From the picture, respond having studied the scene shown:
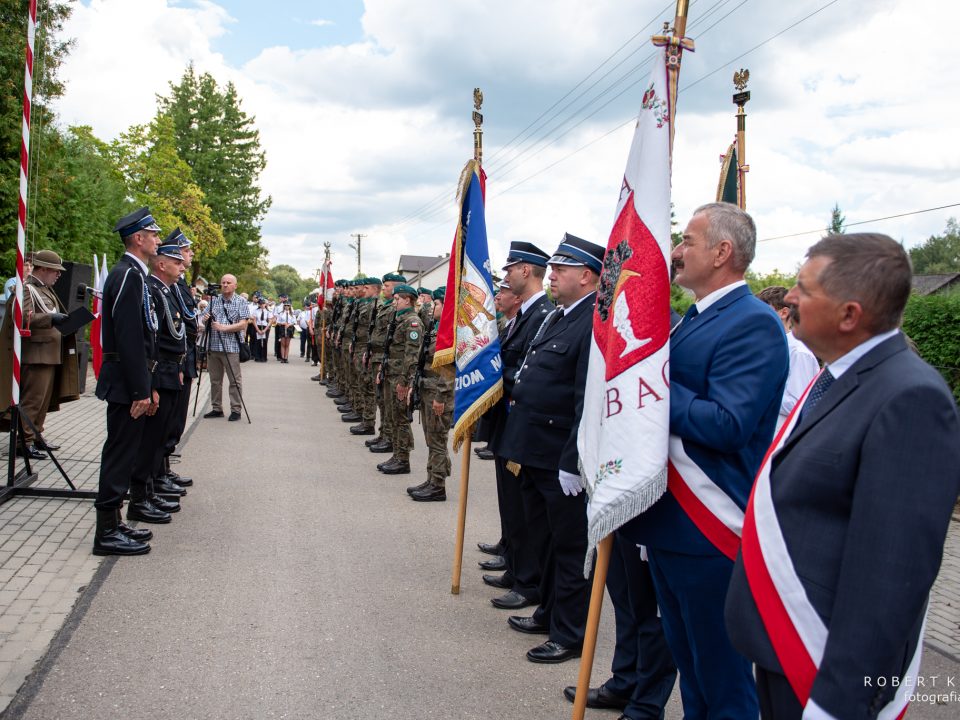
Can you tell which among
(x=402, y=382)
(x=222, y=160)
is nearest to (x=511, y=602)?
(x=402, y=382)

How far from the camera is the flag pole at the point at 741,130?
21.1 feet

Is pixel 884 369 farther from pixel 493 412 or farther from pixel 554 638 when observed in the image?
pixel 493 412

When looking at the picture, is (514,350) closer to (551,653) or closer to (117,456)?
(551,653)

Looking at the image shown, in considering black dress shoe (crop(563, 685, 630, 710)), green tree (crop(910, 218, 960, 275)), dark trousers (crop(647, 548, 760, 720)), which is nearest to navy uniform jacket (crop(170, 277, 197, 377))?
black dress shoe (crop(563, 685, 630, 710))

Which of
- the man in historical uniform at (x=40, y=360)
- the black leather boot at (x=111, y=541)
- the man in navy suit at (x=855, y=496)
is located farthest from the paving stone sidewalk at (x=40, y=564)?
the man in navy suit at (x=855, y=496)

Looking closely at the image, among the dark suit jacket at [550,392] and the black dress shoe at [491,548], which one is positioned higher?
the dark suit jacket at [550,392]

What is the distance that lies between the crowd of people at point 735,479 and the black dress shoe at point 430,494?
71.7 inches

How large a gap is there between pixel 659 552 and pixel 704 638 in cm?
33

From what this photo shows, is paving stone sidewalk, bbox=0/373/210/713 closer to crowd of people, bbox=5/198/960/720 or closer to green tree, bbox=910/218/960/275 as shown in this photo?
crowd of people, bbox=5/198/960/720

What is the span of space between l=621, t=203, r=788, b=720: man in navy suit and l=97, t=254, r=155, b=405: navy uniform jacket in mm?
3929

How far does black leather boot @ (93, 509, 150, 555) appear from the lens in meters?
5.39

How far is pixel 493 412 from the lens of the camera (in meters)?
5.30

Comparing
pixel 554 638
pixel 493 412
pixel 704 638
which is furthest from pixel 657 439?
pixel 493 412

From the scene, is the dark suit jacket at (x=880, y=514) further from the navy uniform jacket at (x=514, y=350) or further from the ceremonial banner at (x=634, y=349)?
the navy uniform jacket at (x=514, y=350)
